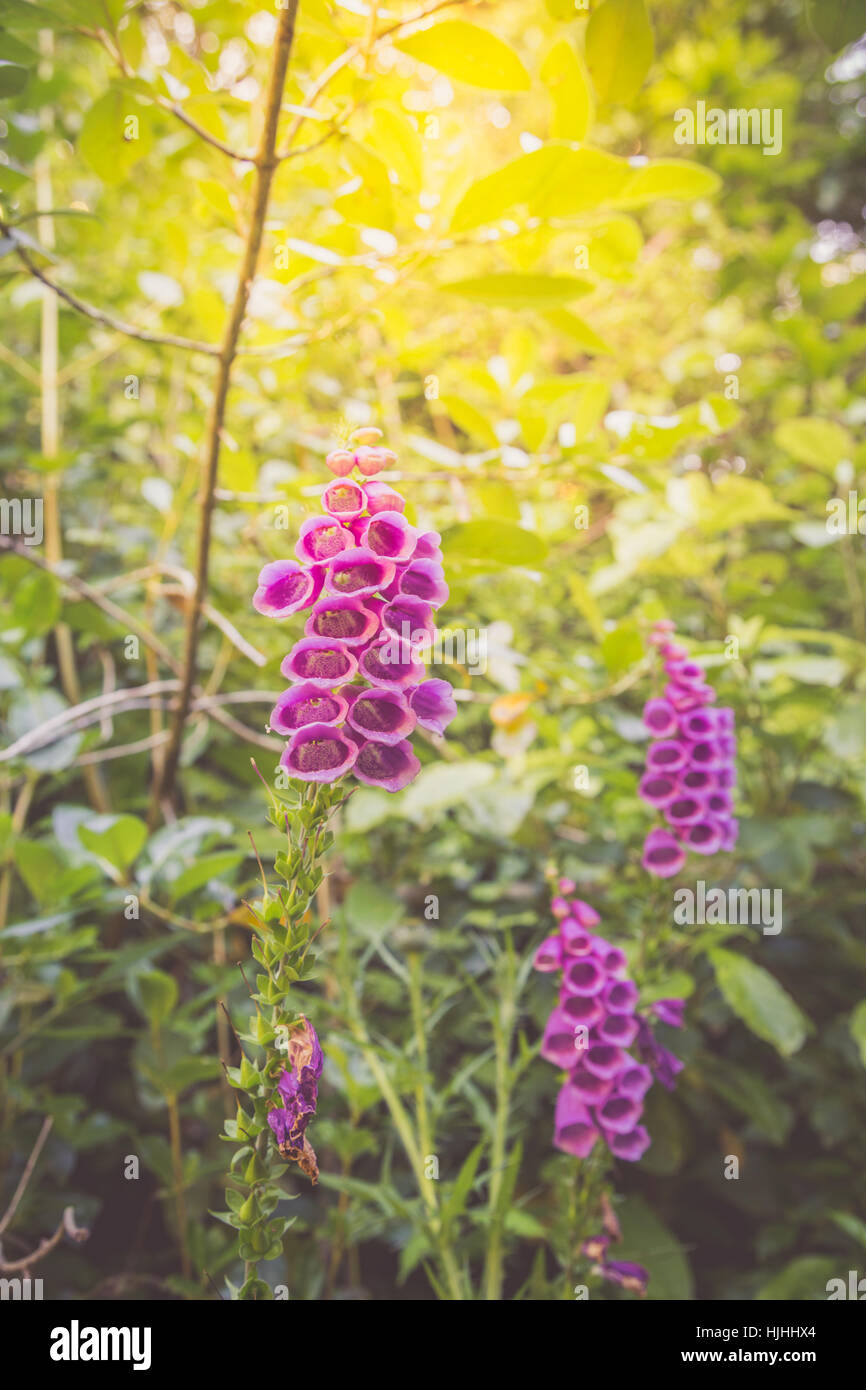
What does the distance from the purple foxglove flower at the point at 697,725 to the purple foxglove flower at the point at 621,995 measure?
0.76 feet

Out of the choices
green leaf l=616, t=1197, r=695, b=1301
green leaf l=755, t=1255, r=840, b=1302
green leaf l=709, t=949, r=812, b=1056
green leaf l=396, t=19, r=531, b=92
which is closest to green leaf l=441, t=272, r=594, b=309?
green leaf l=396, t=19, r=531, b=92

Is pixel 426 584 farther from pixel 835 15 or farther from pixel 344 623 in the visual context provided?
pixel 835 15

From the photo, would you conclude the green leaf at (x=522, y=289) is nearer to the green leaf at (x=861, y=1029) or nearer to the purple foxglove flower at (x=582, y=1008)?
the purple foxglove flower at (x=582, y=1008)

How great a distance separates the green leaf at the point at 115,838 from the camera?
0.75 meters

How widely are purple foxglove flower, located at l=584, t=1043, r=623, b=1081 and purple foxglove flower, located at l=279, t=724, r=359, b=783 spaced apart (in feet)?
1.30

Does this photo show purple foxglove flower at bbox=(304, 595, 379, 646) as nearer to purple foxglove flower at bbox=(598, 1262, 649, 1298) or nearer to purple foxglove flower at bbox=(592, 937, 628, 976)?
purple foxglove flower at bbox=(592, 937, 628, 976)

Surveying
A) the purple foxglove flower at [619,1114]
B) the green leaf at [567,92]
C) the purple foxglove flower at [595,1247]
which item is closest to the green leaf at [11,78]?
the green leaf at [567,92]

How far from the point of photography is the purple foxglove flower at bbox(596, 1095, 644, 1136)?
651 mm

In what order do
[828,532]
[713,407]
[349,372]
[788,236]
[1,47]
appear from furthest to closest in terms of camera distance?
[349,372] → [788,236] → [828,532] → [713,407] → [1,47]

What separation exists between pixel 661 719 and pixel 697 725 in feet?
0.11

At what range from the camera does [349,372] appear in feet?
6.25
